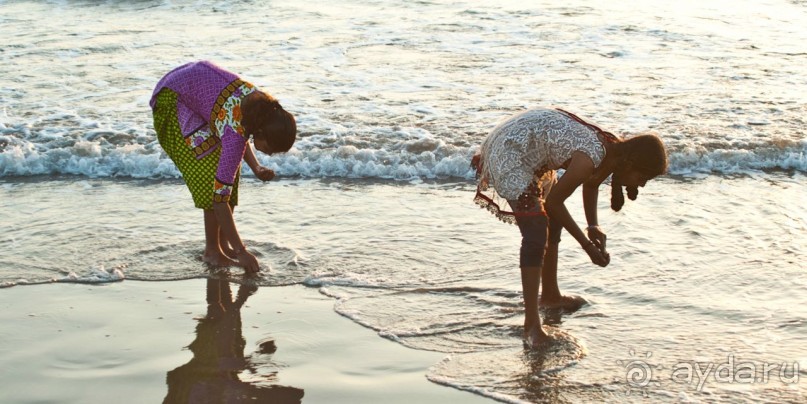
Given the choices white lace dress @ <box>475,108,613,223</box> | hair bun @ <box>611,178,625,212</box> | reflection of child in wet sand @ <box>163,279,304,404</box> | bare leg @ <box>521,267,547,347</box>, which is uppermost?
white lace dress @ <box>475,108,613,223</box>

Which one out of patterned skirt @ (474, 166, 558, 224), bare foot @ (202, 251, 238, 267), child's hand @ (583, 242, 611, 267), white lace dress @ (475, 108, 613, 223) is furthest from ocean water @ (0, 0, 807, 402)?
white lace dress @ (475, 108, 613, 223)

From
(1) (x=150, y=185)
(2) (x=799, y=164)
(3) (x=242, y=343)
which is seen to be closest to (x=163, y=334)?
(3) (x=242, y=343)

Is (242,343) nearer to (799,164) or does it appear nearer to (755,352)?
(755,352)

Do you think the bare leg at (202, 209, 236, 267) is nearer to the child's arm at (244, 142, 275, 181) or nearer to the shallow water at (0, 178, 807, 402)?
the shallow water at (0, 178, 807, 402)

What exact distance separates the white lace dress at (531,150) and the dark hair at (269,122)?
0.92m

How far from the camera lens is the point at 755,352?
406 centimetres

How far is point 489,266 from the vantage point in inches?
207

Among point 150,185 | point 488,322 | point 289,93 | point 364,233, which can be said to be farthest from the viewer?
point 289,93

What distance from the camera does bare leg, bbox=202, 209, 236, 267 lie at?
17.1 feet

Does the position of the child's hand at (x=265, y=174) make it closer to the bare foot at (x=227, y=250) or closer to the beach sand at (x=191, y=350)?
the beach sand at (x=191, y=350)

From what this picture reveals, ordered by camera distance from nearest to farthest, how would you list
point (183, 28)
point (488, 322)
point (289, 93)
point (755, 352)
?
point (755, 352) < point (488, 322) < point (289, 93) < point (183, 28)

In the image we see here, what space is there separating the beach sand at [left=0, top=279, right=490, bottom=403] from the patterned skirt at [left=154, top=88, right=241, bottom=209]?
0.49 meters

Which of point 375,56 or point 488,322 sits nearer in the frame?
point 488,322

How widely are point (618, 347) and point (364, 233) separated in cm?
211
